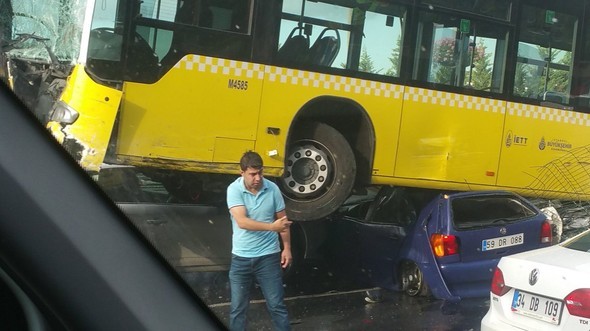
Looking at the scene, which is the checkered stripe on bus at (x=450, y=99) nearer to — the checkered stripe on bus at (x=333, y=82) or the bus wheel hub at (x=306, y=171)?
the checkered stripe on bus at (x=333, y=82)

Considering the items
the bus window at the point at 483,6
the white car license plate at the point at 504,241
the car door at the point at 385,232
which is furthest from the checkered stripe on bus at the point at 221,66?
the white car license plate at the point at 504,241

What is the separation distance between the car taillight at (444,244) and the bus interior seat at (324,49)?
2022 millimetres

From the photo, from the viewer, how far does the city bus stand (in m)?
5.60

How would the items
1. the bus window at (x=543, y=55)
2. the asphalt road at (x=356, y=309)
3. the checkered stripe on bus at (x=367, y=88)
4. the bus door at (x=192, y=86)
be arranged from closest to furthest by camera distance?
the asphalt road at (x=356, y=309), the bus door at (x=192, y=86), the checkered stripe on bus at (x=367, y=88), the bus window at (x=543, y=55)

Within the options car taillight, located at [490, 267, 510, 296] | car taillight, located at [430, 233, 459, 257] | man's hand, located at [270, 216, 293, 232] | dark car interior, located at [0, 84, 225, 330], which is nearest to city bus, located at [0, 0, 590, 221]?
car taillight, located at [430, 233, 459, 257]

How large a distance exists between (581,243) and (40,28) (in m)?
3.35

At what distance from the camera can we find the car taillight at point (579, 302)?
3.40m

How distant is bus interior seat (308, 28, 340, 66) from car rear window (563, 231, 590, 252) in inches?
119

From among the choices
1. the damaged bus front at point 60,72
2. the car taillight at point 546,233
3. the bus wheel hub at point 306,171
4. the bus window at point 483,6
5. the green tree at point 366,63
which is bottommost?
the car taillight at point 546,233

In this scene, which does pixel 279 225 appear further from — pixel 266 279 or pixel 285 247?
pixel 266 279

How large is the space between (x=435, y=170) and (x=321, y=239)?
1469 millimetres

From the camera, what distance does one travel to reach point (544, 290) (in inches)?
146

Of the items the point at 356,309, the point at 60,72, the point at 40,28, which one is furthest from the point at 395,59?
the point at 40,28

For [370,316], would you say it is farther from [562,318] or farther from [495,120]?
[495,120]
